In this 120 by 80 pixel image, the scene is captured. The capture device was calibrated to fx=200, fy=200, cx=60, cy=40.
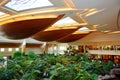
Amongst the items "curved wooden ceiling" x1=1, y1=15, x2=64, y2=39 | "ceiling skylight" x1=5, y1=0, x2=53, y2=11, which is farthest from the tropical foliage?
"ceiling skylight" x1=5, y1=0, x2=53, y2=11

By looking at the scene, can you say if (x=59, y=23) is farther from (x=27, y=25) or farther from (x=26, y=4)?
(x=26, y=4)

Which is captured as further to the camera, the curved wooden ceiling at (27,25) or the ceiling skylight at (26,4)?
the curved wooden ceiling at (27,25)

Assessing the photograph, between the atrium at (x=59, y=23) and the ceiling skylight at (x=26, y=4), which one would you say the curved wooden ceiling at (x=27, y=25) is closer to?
the atrium at (x=59, y=23)

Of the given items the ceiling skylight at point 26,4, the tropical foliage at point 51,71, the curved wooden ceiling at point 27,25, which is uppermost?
the ceiling skylight at point 26,4

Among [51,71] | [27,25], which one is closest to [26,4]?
[51,71]

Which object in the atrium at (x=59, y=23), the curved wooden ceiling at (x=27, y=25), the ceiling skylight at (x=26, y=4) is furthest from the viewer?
the curved wooden ceiling at (x=27, y=25)

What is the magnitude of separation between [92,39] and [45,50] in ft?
28.6

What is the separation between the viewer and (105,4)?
8.95m

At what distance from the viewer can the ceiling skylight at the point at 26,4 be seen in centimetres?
887

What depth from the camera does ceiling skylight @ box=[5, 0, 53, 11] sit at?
8.87 m

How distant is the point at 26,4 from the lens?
30.8 feet

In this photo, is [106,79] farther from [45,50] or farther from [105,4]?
[45,50]

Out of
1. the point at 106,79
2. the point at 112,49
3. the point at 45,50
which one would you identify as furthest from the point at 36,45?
the point at 106,79

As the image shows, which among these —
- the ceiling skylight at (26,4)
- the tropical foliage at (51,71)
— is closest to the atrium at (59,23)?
the ceiling skylight at (26,4)
